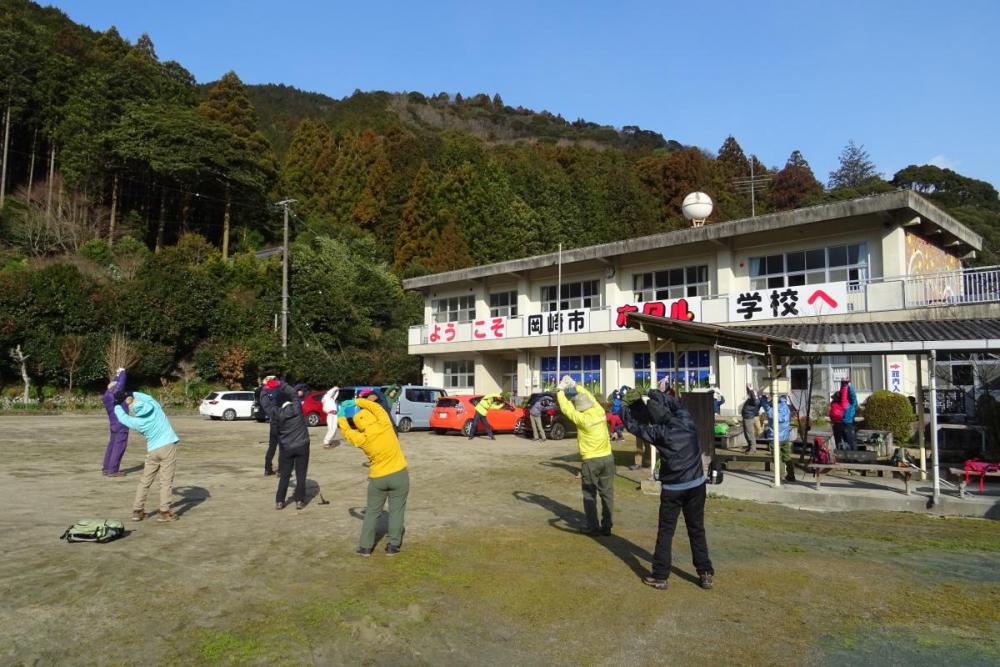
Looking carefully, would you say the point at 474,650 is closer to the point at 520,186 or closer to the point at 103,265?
the point at 103,265

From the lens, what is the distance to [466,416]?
2016cm

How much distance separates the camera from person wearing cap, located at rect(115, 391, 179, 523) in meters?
7.86

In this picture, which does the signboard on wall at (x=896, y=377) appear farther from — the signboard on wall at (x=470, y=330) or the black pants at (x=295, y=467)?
the black pants at (x=295, y=467)

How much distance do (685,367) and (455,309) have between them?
13.4 meters

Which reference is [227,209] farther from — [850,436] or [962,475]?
[962,475]

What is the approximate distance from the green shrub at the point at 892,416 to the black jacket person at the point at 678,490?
42.1 feet

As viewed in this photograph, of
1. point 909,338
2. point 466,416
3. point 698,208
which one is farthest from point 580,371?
point 909,338

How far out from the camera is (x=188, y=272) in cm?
3497

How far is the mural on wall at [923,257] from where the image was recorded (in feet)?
66.9

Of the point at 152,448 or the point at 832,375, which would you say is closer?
the point at 152,448

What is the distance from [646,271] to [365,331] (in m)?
19.5

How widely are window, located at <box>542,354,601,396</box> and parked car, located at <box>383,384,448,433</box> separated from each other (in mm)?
6623

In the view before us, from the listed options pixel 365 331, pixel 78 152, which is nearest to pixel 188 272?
pixel 365 331

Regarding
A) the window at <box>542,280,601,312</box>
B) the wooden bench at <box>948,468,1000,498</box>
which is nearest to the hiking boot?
the wooden bench at <box>948,468,1000,498</box>
